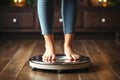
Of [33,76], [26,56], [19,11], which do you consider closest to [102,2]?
[19,11]

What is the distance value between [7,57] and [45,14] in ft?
1.78

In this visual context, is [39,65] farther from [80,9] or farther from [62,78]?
[80,9]

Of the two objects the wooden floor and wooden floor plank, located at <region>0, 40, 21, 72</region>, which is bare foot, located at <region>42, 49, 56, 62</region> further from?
wooden floor plank, located at <region>0, 40, 21, 72</region>

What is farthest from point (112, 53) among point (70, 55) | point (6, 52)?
point (6, 52)

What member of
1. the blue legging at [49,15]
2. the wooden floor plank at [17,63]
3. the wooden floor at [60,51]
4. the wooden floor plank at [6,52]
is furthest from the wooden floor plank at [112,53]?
the wooden floor plank at [6,52]

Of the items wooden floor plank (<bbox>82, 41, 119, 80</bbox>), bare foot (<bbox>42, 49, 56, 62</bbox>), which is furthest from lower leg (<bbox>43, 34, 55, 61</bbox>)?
wooden floor plank (<bbox>82, 41, 119, 80</bbox>)

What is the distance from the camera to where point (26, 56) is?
2.04 metres

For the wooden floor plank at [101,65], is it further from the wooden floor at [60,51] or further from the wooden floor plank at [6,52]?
the wooden floor plank at [6,52]

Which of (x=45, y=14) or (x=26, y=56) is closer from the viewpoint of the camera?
(x=45, y=14)

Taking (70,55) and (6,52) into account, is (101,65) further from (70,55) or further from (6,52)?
(6,52)

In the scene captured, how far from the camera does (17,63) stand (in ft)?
5.85

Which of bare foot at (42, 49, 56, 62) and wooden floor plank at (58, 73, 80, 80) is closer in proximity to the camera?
wooden floor plank at (58, 73, 80, 80)

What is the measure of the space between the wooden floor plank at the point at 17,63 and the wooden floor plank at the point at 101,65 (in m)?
0.42

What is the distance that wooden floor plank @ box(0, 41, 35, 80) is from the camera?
1502mm
